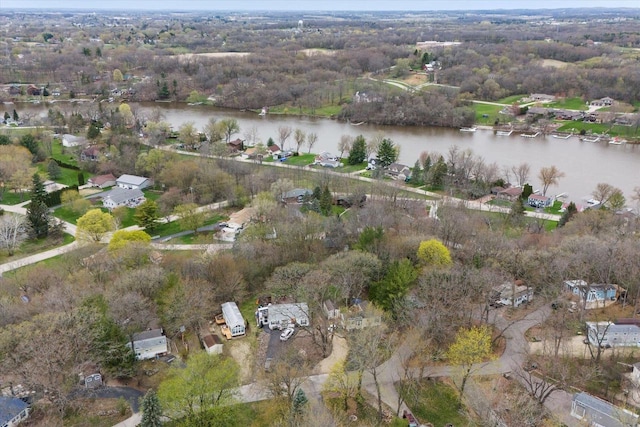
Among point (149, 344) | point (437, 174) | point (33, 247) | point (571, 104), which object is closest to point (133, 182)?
point (33, 247)

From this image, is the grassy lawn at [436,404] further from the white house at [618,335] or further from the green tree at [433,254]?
the green tree at [433,254]

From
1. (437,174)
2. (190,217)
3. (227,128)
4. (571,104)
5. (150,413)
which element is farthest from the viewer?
(571,104)

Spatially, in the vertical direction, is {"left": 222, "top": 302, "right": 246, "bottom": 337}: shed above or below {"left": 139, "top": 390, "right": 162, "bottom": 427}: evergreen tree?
below

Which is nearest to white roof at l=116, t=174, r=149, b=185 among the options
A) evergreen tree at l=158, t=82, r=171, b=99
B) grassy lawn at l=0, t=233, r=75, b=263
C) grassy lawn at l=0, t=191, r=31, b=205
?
grassy lawn at l=0, t=191, r=31, b=205

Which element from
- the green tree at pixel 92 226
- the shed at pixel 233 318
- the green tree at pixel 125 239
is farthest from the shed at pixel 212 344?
the green tree at pixel 92 226

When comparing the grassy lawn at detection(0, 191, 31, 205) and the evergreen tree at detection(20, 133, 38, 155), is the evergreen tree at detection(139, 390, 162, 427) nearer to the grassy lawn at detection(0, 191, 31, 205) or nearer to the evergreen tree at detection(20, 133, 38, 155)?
the grassy lawn at detection(0, 191, 31, 205)

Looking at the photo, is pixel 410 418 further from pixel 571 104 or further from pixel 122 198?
pixel 571 104
